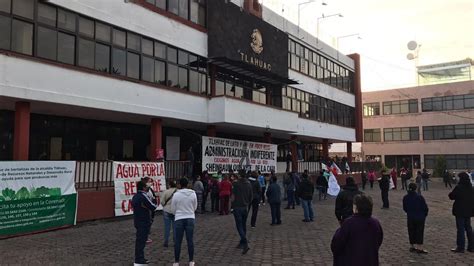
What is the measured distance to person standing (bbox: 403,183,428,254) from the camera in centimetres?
1027

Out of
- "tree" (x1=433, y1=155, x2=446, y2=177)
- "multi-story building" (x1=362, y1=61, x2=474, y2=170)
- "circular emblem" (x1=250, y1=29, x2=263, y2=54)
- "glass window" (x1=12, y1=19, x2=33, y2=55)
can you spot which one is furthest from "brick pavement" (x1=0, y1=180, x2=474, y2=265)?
"multi-story building" (x1=362, y1=61, x2=474, y2=170)

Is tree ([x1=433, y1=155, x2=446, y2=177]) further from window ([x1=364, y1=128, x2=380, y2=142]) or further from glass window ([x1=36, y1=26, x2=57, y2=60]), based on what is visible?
glass window ([x1=36, y1=26, x2=57, y2=60])

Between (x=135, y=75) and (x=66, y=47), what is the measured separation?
134 inches

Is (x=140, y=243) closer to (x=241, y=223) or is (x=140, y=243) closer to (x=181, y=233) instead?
(x=181, y=233)

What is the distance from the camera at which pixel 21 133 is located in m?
14.3

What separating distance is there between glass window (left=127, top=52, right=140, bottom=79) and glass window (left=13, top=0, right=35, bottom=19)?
4437 mm

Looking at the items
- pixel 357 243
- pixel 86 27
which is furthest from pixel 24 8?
pixel 357 243

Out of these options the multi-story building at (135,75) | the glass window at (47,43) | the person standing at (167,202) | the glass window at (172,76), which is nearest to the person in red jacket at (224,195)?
the multi-story building at (135,75)

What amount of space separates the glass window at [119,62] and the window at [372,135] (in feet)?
181

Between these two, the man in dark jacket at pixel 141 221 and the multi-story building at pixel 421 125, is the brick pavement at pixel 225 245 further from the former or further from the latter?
the multi-story building at pixel 421 125

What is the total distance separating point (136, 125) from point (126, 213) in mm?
6903

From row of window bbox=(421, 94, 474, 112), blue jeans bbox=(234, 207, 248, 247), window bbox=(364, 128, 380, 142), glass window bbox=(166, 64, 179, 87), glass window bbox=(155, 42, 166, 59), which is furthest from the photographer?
window bbox=(364, 128, 380, 142)

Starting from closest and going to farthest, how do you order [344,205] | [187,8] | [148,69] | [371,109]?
[344,205] < [148,69] < [187,8] < [371,109]

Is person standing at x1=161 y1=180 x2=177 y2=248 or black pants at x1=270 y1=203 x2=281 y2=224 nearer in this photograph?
person standing at x1=161 y1=180 x2=177 y2=248
